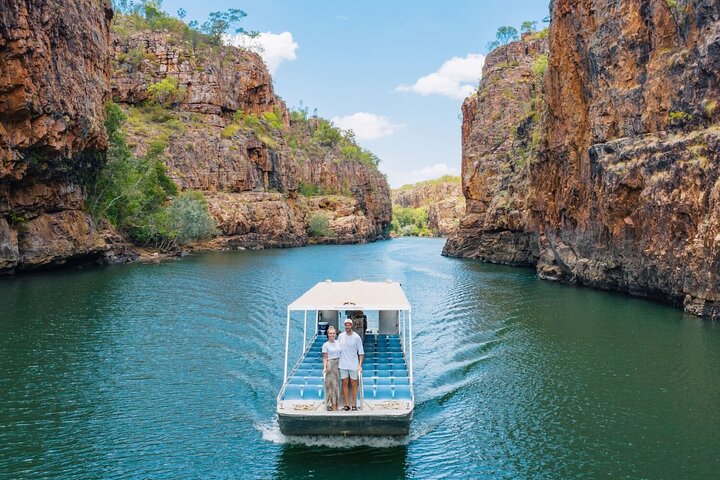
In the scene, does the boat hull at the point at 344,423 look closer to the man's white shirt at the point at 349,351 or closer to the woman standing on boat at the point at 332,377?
the woman standing on boat at the point at 332,377

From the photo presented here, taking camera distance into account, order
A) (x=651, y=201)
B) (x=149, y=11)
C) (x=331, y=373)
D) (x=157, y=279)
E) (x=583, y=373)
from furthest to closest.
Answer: (x=149, y=11)
(x=157, y=279)
(x=651, y=201)
(x=583, y=373)
(x=331, y=373)

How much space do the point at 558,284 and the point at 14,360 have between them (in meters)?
44.1

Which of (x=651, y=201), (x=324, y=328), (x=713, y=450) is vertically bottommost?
(x=713, y=450)

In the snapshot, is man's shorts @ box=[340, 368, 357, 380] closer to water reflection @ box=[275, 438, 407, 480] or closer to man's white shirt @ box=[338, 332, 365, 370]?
man's white shirt @ box=[338, 332, 365, 370]

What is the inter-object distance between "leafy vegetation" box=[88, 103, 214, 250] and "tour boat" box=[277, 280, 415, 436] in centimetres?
4996

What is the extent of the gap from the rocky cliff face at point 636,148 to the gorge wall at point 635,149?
0.09 metres

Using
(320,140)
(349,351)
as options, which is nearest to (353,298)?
(349,351)

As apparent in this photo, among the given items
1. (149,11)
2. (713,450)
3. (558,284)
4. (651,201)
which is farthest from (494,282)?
(149,11)

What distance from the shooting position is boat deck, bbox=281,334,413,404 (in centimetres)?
1602

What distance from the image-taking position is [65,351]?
2369 cm

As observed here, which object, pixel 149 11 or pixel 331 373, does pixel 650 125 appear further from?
pixel 149 11

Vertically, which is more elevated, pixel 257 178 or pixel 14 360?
pixel 257 178

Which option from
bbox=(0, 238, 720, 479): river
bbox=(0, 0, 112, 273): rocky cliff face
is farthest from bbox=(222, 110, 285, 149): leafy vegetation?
bbox=(0, 238, 720, 479): river

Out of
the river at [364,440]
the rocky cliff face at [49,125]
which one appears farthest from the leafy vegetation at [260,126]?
the river at [364,440]
